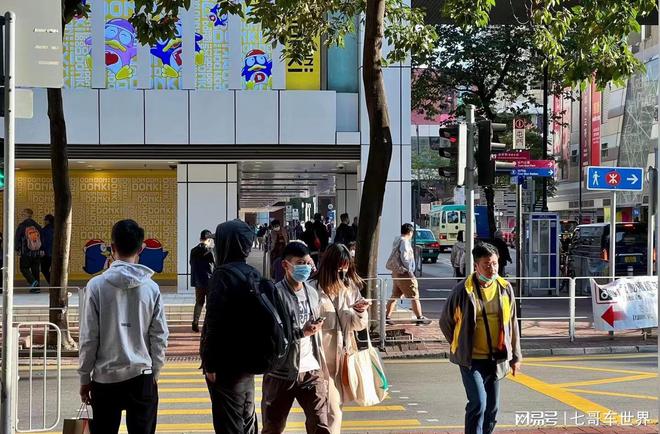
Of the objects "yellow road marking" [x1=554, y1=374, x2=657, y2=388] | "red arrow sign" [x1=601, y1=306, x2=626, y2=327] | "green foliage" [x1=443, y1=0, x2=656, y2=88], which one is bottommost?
"yellow road marking" [x1=554, y1=374, x2=657, y2=388]

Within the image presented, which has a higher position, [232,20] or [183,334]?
[232,20]

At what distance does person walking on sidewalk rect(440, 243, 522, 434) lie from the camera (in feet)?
20.8

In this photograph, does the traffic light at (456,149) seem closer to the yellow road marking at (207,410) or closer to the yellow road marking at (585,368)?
the yellow road marking at (585,368)

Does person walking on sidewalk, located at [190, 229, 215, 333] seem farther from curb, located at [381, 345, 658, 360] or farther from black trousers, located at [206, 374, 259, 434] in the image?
black trousers, located at [206, 374, 259, 434]

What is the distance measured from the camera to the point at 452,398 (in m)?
9.38

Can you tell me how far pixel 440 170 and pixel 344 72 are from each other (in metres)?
8.13

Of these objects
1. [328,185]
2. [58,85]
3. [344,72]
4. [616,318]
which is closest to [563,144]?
[328,185]

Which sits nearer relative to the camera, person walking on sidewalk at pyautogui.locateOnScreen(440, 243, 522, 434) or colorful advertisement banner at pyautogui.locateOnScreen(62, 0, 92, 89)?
person walking on sidewalk at pyautogui.locateOnScreen(440, 243, 522, 434)

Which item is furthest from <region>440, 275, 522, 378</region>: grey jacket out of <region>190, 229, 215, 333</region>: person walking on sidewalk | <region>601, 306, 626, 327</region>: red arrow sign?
<region>190, 229, 215, 333</region>: person walking on sidewalk

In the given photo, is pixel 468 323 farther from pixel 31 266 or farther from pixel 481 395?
pixel 31 266

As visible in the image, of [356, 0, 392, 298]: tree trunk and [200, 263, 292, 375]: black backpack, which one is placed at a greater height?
[356, 0, 392, 298]: tree trunk

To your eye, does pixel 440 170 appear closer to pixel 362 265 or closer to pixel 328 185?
pixel 362 265

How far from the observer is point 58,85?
5.36 m

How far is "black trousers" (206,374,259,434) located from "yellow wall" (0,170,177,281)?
16.9 meters
